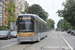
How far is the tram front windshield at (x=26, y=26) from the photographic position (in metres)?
16.4

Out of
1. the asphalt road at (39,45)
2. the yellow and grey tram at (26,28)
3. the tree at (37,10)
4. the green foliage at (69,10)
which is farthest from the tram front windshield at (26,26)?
the tree at (37,10)

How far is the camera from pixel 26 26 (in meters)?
16.4

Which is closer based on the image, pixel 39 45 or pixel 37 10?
pixel 39 45

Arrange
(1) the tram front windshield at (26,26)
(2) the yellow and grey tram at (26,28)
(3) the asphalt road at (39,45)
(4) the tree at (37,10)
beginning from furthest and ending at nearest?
(4) the tree at (37,10), (1) the tram front windshield at (26,26), (2) the yellow and grey tram at (26,28), (3) the asphalt road at (39,45)

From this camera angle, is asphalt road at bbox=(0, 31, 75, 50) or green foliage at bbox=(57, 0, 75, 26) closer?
asphalt road at bbox=(0, 31, 75, 50)

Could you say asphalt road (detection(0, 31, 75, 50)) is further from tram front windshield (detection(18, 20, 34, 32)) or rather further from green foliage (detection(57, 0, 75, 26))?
green foliage (detection(57, 0, 75, 26))

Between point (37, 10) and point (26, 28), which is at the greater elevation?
point (37, 10)

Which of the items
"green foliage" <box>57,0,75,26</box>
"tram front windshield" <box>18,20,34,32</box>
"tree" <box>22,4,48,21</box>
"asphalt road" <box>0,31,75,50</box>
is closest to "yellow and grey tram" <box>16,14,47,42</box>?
"tram front windshield" <box>18,20,34,32</box>

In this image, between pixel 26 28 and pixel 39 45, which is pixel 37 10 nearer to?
pixel 26 28

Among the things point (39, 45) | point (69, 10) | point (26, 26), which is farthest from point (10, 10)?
point (39, 45)

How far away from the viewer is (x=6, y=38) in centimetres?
2511

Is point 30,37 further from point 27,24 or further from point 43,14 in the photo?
point 43,14

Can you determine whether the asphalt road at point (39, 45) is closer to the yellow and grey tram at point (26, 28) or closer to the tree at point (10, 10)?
the yellow and grey tram at point (26, 28)

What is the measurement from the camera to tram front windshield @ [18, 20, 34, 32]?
16.4 meters
